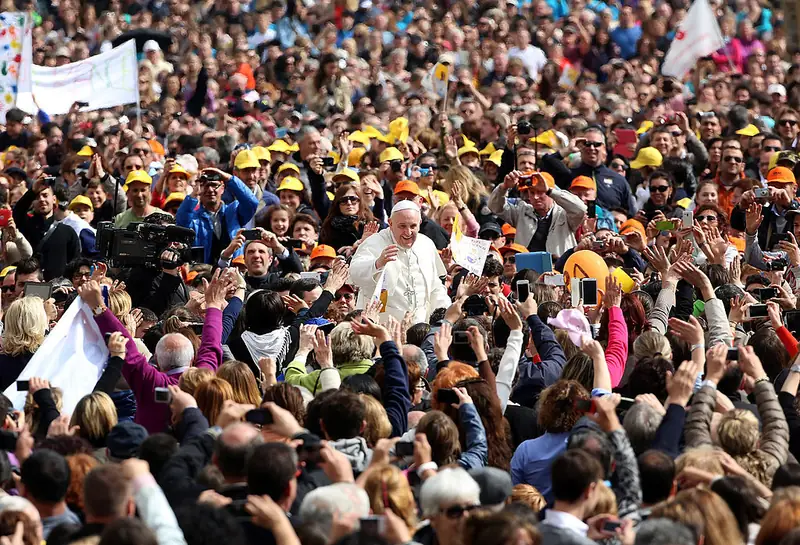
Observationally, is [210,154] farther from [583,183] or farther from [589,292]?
[589,292]

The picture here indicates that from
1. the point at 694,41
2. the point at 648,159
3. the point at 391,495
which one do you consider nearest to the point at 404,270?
the point at 648,159

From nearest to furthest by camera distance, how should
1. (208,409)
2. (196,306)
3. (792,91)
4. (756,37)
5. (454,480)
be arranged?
(454,480), (208,409), (196,306), (792,91), (756,37)

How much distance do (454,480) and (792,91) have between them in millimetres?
14160

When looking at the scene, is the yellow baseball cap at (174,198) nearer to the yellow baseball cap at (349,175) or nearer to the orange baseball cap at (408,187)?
the yellow baseball cap at (349,175)

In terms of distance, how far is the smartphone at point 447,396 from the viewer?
722 cm

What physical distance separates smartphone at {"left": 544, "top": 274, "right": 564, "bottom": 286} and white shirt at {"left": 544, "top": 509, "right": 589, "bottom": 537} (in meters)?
4.77

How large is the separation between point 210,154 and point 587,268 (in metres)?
6.34

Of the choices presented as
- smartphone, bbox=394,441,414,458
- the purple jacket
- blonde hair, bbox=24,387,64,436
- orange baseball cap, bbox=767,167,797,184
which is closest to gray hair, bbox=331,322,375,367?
the purple jacket

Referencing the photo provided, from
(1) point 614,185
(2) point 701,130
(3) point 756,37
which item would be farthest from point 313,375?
(3) point 756,37

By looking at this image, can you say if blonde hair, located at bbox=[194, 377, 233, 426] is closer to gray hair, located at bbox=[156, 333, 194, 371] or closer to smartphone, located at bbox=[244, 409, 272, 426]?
smartphone, located at bbox=[244, 409, 272, 426]

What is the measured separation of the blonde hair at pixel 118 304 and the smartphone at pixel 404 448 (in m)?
3.72

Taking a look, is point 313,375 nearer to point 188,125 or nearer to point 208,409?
point 208,409

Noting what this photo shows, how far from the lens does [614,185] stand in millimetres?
14539

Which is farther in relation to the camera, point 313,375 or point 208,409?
point 313,375
